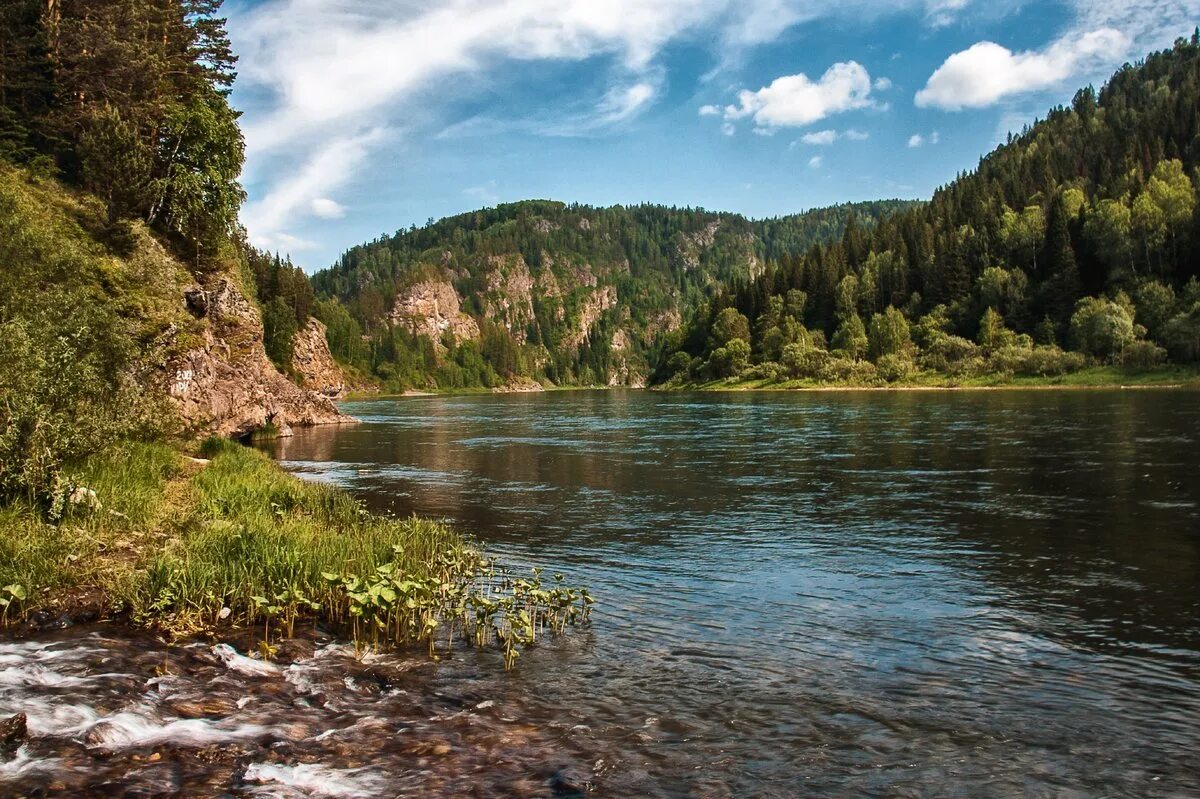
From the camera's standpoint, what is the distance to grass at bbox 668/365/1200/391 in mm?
116750

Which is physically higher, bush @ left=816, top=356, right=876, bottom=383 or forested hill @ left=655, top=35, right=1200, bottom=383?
forested hill @ left=655, top=35, right=1200, bottom=383

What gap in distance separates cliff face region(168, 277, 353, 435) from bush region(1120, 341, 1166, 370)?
130 m

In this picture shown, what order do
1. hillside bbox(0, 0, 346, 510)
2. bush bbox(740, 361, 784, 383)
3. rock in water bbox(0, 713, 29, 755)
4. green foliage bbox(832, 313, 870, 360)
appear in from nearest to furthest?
rock in water bbox(0, 713, 29, 755) < hillside bbox(0, 0, 346, 510) < bush bbox(740, 361, 784, 383) < green foliage bbox(832, 313, 870, 360)

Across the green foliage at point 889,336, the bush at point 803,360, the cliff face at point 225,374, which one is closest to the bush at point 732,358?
the bush at point 803,360

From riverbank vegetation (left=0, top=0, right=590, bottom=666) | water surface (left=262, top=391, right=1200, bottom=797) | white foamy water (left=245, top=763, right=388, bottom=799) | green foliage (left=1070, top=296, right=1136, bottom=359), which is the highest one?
green foliage (left=1070, top=296, right=1136, bottom=359)

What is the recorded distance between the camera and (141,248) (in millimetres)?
48625

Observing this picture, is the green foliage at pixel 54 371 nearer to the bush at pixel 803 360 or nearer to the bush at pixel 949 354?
the bush at pixel 949 354

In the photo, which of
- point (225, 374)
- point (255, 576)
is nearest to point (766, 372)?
point (225, 374)

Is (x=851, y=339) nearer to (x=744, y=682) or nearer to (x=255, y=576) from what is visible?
(x=744, y=682)

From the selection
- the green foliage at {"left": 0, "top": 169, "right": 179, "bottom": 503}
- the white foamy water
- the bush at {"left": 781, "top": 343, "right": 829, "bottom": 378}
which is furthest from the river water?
the bush at {"left": 781, "top": 343, "right": 829, "bottom": 378}

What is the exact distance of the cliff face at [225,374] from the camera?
4641cm

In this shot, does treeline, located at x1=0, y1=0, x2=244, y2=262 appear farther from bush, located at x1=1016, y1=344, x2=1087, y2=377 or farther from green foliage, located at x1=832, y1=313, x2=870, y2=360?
green foliage, located at x1=832, y1=313, x2=870, y2=360

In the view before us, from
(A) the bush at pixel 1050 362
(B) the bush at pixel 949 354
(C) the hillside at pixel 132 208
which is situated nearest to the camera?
(C) the hillside at pixel 132 208

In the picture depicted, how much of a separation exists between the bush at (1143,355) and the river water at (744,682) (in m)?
116
